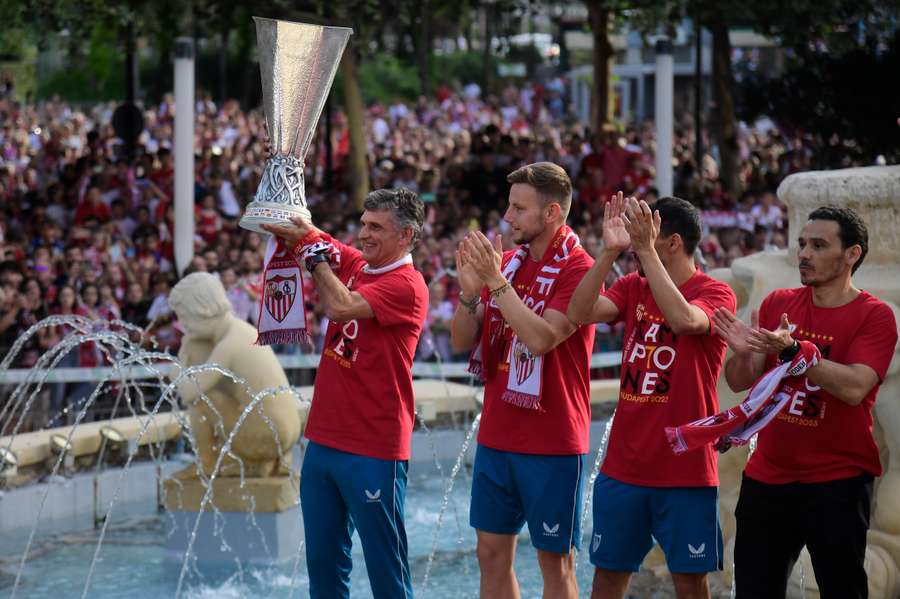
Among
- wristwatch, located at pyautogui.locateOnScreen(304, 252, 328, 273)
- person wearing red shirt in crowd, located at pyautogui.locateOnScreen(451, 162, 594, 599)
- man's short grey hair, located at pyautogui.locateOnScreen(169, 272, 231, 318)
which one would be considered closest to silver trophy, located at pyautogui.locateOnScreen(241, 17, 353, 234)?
wristwatch, located at pyautogui.locateOnScreen(304, 252, 328, 273)

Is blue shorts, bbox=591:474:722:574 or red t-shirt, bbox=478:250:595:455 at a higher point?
red t-shirt, bbox=478:250:595:455

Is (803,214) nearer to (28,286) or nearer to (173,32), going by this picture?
(28,286)

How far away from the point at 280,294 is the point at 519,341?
0.87 metres

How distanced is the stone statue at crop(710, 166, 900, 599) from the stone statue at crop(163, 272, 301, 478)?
2.40 meters

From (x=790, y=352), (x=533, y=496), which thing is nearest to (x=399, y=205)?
(x=533, y=496)

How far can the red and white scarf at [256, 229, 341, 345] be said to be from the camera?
532cm

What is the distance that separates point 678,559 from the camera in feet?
16.5

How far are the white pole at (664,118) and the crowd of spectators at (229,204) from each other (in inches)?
30.5

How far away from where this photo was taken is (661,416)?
5.02m

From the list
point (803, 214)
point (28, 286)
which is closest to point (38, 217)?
point (28, 286)

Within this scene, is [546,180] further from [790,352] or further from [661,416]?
[790,352]

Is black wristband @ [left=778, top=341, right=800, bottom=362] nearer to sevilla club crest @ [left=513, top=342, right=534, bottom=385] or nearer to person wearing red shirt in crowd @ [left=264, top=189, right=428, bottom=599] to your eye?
sevilla club crest @ [left=513, top=342, right=534, bottom=385]

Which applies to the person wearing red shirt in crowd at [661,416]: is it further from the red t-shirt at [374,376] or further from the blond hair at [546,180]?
the red t-shirt at [374,376]

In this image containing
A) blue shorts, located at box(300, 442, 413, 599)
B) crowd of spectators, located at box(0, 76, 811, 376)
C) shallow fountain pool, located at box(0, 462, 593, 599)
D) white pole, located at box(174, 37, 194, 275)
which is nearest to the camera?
blue shorts, located at box(300, 442, 413, 599)
